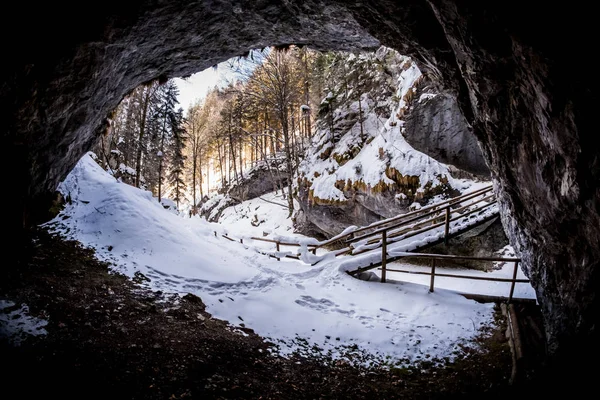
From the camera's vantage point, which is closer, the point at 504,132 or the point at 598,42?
the point at 598,42

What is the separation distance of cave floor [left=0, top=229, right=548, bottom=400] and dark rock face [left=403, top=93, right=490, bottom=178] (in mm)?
11766

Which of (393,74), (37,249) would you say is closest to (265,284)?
(37,249)

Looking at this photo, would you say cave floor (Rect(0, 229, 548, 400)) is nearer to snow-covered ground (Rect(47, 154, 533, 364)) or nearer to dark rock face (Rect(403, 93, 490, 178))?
snow-covered ground (Rect(47, 154, 533, 364))

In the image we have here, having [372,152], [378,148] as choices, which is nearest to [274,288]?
[378,148]

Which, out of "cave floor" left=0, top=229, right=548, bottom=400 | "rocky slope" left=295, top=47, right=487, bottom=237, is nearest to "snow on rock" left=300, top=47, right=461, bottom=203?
"rocky slope" left=295, top=47, right=487, bottom=237

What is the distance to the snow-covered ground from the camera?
6.13 meters

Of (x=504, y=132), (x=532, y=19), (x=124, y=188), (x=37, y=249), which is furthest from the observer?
(x=124, y=188)

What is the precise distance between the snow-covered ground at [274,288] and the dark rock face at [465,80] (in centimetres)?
187

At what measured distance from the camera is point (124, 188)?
10703mm

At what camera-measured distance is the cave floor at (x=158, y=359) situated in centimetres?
335

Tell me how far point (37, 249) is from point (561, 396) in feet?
32.3

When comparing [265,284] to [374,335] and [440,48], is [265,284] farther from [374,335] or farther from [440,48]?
[440,48]

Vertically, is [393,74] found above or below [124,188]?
above

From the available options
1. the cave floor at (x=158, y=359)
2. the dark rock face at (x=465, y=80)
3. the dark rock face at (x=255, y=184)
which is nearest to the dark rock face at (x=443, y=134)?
the dark rock face at (x=465, y=80)
